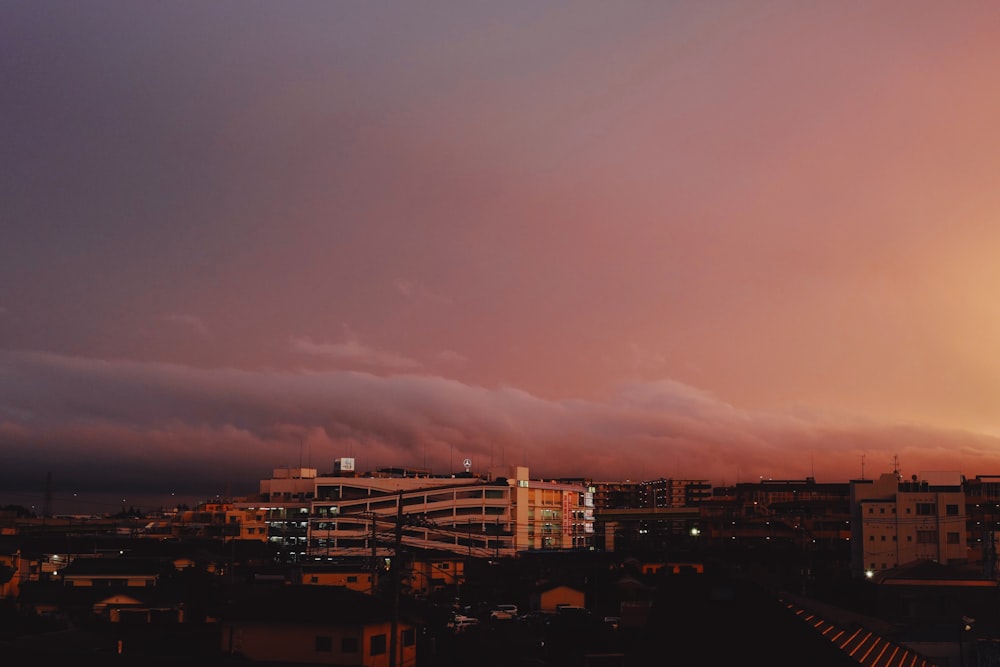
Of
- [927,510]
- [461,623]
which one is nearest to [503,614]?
[461,623]

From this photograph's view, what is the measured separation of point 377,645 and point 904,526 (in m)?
80.2

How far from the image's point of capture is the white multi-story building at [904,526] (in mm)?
96812

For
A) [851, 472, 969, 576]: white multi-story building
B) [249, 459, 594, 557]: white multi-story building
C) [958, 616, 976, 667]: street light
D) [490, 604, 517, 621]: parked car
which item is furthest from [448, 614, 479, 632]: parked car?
[249, 459, 594, 557]: white multi-story building

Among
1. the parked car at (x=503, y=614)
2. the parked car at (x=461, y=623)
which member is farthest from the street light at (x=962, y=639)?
the parked car at (x=503, y=614)

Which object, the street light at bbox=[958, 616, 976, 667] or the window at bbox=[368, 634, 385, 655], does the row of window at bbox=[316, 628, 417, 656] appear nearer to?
the window at bbox=[368, 634, 385, 655]

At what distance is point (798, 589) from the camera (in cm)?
7162

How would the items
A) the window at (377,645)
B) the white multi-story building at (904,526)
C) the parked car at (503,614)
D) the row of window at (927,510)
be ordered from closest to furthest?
the window at (377,645) < the parked car at (503,614) < the white multi-story building at (904,526) < the row of window at (927,510)

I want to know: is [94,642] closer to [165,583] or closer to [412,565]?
[165,583]

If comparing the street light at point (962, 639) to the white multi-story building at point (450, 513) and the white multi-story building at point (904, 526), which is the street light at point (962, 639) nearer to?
the white multi-story building at point (904, 526)

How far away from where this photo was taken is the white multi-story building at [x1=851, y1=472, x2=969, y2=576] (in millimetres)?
96812

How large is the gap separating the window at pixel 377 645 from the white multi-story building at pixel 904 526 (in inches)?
2905

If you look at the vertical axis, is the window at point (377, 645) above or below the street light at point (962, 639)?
above

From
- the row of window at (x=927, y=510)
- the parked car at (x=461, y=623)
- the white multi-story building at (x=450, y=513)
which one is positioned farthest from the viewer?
the white multi-story building at (x=450, y=513)

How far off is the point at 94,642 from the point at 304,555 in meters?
105
